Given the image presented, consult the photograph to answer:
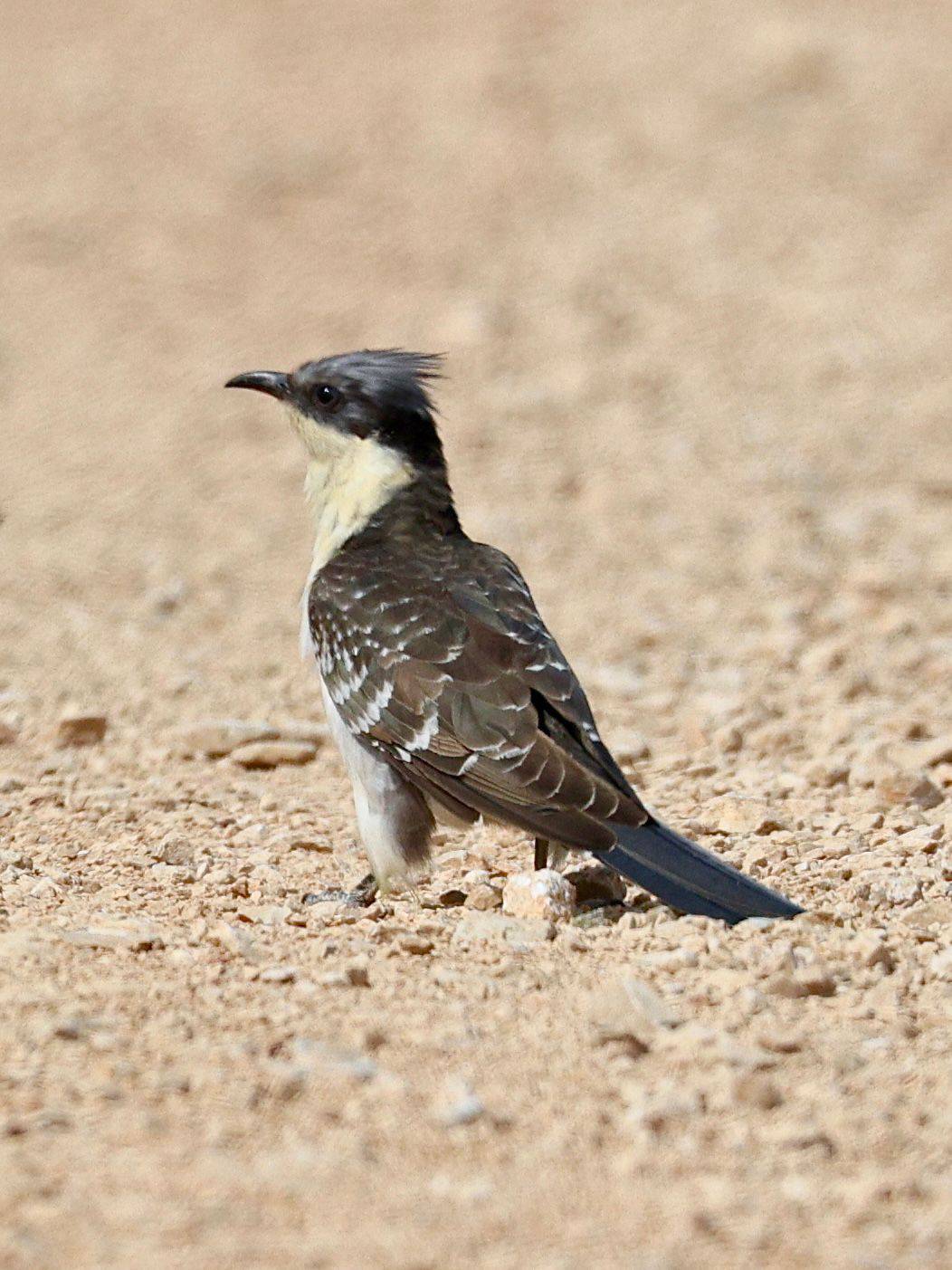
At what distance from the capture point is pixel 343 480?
7191mm

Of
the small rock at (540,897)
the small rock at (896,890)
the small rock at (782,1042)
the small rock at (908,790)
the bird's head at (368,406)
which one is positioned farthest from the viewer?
the bird's head at (368,406)

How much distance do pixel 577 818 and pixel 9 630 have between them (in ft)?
15.0

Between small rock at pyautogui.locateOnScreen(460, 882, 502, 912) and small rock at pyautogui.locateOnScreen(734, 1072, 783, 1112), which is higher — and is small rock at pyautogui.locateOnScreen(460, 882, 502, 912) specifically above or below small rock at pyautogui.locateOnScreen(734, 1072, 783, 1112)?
above

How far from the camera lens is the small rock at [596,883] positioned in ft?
19.8

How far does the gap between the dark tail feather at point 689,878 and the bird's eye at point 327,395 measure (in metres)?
2.35

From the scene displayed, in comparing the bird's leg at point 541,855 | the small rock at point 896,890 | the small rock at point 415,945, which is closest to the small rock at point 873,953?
the small rock at point 896,890

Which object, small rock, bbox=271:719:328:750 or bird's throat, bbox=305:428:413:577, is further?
small rock, bbox=271:719:328:750

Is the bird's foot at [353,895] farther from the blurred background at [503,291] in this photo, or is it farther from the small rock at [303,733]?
the blurred background at [503,291]

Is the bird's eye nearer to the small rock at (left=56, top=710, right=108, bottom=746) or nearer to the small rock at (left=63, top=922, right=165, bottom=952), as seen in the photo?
the small rock at (left=56, top=710, right=108, bottom=746)

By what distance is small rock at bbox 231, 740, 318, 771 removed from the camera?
25.5 feet

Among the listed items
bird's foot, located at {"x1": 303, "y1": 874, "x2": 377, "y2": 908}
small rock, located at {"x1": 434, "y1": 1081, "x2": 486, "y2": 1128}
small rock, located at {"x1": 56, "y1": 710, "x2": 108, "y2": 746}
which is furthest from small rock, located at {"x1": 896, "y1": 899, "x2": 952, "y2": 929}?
small rock, located at {"x1": 56, "y1": 710, "x2": 108, "y2": 746}

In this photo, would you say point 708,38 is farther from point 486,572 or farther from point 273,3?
point 486,572

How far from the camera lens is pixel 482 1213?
12.6ft

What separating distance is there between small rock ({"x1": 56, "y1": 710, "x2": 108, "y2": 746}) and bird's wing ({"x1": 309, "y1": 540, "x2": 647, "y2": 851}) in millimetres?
1695
